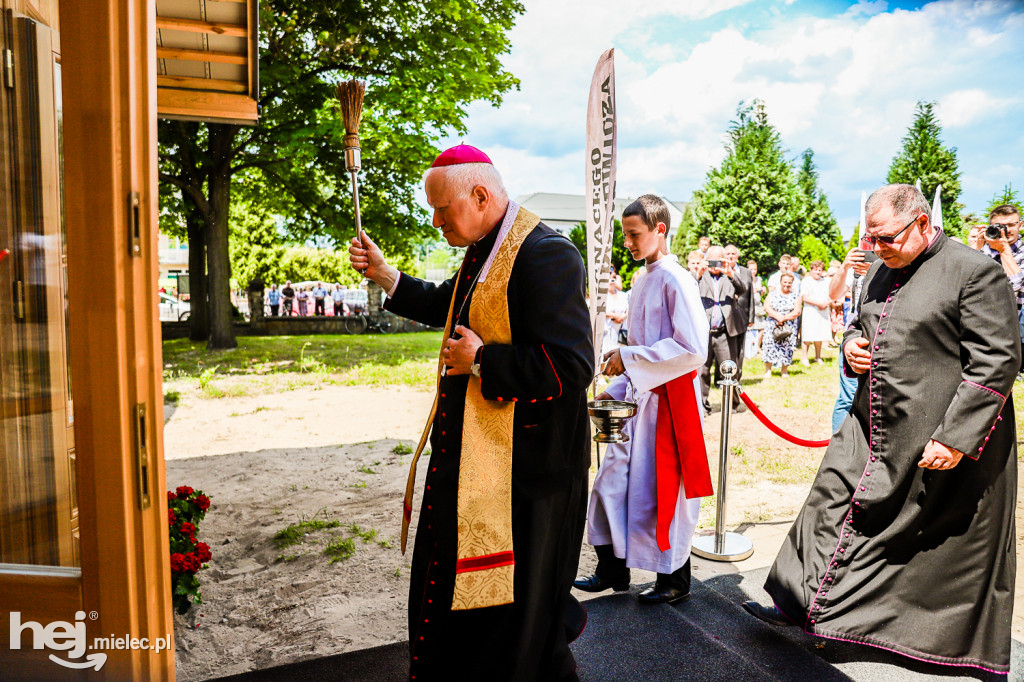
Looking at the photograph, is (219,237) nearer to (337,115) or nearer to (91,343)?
(337,115)

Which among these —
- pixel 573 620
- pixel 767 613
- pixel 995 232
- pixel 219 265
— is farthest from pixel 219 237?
pixel 767 613

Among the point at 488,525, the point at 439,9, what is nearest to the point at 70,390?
the point at 488,525

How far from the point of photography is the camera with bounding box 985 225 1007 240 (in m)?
5.49

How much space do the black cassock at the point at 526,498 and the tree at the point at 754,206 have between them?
30457mm

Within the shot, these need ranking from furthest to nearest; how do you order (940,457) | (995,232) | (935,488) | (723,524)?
(995,232) → (723,524) → (935,488) → (940,457)

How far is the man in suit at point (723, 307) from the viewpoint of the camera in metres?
8.77

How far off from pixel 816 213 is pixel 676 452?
3959 cm

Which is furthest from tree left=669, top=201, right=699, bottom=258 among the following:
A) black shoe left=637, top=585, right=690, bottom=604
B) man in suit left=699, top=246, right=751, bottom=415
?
black shoe left=637, top=585, right=690, bottom=604

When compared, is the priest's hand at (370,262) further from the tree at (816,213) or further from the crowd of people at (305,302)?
the tree at (816,213)

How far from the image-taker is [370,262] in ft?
9.59

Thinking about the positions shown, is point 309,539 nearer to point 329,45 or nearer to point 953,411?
point 953,411

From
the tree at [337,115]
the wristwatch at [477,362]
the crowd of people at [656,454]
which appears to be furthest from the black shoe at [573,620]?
the tree at [337,115]

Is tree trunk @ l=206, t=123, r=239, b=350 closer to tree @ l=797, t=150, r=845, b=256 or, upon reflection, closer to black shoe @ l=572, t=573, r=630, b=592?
black shoe @ l=572, t=573, r=630, b=592

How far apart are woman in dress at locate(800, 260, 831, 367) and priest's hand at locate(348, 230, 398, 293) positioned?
11547 mm
